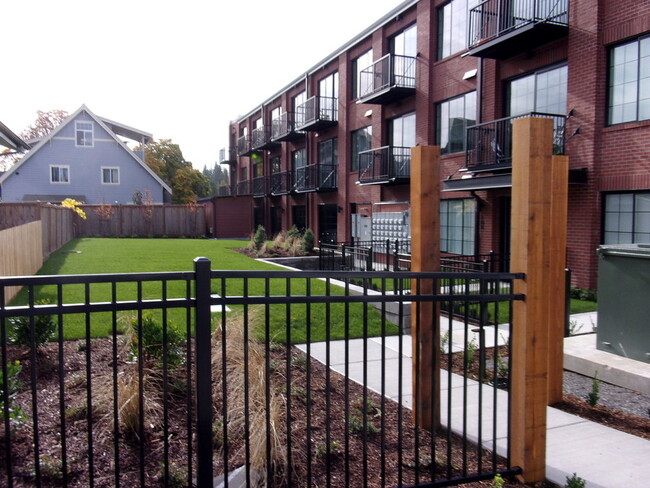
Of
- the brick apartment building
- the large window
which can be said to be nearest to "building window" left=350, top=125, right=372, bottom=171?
the brick apartment building

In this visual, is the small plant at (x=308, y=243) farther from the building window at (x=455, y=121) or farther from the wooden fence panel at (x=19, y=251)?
the wooden fence panel at (x=19, y=251)

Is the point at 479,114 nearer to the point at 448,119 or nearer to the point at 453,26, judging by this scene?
the point at 448,119

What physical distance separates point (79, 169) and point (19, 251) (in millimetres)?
31898

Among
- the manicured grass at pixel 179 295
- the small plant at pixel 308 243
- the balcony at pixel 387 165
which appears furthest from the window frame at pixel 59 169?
the balcony at pixel 387 165

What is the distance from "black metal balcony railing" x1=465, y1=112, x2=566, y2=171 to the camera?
13326 mm

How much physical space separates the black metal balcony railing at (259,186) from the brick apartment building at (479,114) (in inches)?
260

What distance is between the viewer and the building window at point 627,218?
11094mm

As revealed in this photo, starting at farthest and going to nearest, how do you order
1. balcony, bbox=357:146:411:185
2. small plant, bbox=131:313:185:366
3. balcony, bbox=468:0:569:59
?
balcony, bbox=357:146:411:185 < balcony, bbox=468:0:569:59 < small plant, bbox=131:313:185:366

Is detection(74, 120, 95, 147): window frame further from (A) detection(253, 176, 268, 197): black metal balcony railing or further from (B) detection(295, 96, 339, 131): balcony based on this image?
(B) detection(295, 96, 339, 131): balcony

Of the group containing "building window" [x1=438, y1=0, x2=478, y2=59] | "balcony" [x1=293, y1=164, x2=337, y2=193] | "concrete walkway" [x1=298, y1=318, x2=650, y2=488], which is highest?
"building window" [x1=438, y1=0, x2=478, y2=59]

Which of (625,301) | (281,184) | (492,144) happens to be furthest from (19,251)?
(281,184)

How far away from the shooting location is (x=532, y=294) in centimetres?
348

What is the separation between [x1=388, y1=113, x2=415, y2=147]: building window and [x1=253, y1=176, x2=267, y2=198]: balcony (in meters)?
15.5

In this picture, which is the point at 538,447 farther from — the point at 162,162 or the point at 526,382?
the point at 162,162
